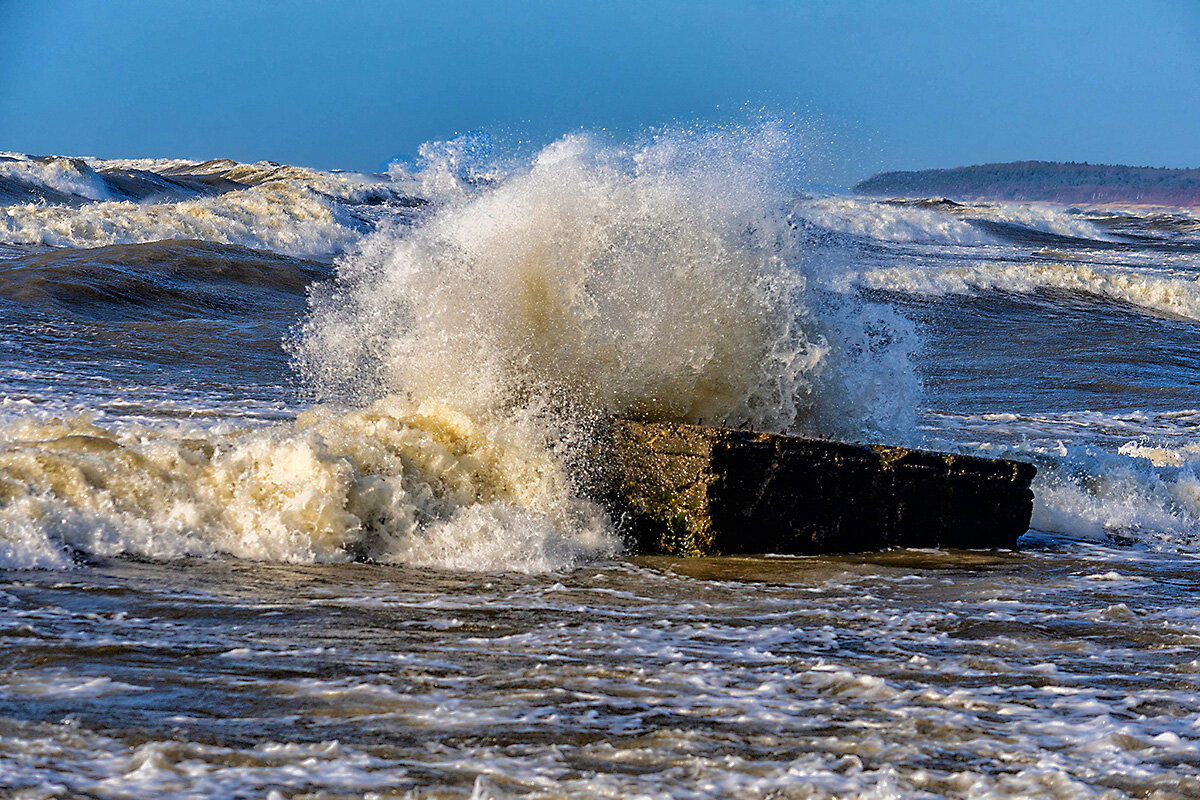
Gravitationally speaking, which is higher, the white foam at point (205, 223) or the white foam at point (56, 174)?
the white foam at point (56, 174)

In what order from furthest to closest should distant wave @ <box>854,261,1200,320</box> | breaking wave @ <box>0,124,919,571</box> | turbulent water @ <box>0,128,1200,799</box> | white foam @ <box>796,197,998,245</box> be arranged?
white foam @ <box>796,197,998,245</box>, distant wave @ <box>854,261,1200,320</box>, breaking wave @ <box>0,124,919,571</box>, turbulent water @ <box>0,128,1200,799</box>

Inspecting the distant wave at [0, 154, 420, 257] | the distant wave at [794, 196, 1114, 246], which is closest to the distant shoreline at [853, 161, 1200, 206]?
the distant wave at [794, 196, 1114, 246]

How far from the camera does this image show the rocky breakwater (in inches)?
183

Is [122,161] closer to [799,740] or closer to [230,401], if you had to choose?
[230,401]

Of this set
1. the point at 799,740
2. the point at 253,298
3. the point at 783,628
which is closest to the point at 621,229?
the point at 783,628

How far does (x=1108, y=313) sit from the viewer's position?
18000 millimetres

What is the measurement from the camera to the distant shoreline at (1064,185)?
79.6m

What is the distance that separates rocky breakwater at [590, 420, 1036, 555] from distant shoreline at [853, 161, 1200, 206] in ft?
243

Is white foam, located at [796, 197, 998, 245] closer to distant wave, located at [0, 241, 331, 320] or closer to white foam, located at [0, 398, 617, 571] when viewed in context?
distant wave, located at [0, 241, 331, 320]

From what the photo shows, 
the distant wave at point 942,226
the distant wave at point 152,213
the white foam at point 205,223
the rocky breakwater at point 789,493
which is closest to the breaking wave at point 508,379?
the rocky breakwater at point 789,493

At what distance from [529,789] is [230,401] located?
571 centimetres

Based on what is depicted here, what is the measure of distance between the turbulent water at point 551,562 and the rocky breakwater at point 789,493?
5.6 inches

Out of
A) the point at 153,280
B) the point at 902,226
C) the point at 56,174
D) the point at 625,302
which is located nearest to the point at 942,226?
the point at 902,226

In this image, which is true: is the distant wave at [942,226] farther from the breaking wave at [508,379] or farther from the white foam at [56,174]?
the breaking wave at [508,379]
